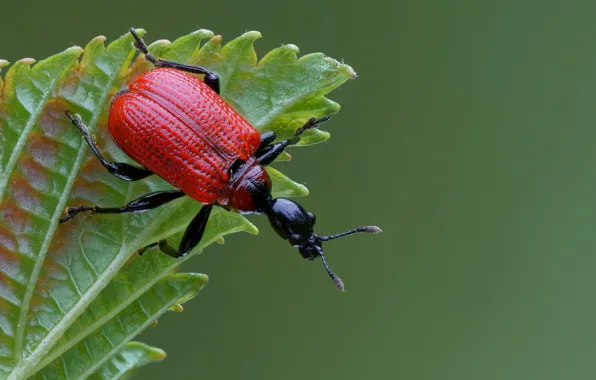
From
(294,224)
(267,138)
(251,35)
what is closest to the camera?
(251,35)

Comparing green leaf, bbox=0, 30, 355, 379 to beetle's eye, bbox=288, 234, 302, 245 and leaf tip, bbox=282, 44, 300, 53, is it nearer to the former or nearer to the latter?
leaf tip, bbox=282, 44, 300, 53

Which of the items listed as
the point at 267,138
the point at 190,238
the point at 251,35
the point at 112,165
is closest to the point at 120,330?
the point at 190,238

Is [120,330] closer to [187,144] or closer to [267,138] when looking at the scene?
[187,144]

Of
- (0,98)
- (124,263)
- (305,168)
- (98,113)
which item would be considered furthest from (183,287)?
(305,168)

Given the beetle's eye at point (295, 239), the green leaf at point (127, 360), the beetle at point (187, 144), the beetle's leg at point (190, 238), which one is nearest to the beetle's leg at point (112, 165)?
the beetle at point (187, 144)

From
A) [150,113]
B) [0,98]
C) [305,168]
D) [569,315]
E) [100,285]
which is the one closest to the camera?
[0,98]

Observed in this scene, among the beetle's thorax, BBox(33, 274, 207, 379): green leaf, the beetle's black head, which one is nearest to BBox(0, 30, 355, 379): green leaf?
BBox(33, 274, 207, 379): green leaf

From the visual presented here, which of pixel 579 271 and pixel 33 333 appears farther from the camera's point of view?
pixel 579 271

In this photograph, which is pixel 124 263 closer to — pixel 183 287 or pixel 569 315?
pixel 183 287
